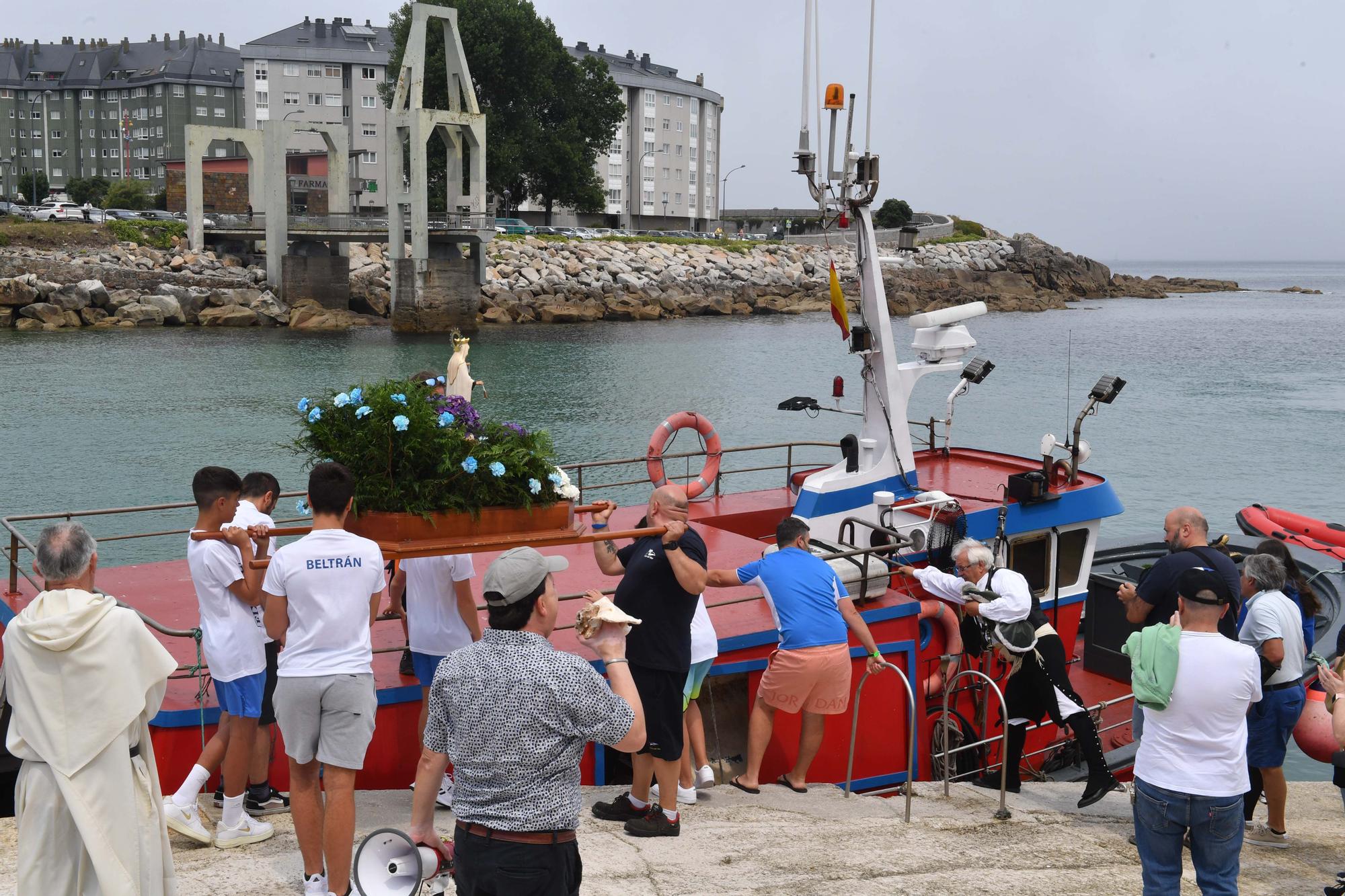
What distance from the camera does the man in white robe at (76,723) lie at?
4.10m

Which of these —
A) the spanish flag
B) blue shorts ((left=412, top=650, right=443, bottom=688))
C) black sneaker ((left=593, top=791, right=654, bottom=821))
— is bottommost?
black sneaker ((left=593, top=791, right=654, bottom=821))

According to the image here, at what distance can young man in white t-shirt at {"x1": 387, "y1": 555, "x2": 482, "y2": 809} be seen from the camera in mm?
6188

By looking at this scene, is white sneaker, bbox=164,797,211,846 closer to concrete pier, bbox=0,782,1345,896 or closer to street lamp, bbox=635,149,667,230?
concrete pier, bbox=0,782,1345,896

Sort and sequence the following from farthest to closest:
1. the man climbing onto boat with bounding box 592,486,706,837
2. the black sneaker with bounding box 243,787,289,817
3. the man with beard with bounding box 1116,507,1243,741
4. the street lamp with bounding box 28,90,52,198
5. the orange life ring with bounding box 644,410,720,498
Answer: the street lamp with bounding box 28,90,52,198 → the orange life ring with bounding box 644,410,720,498 → the man with beard with bounding box 1116,507,1243,741 → the black sneaker with bounding box 243,787,289,817 → the man climbing onto boat with bounding box 592,486,706,837

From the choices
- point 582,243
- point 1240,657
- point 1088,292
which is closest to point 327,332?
point 582,243

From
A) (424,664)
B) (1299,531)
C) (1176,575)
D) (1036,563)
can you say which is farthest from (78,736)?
(1299,531)

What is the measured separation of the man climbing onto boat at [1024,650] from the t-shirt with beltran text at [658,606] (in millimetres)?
2464

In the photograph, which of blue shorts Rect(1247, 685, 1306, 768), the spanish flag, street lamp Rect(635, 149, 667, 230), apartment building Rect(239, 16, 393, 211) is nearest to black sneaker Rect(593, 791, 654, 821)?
blue shorts Rect(1247, 685, 1306, 768)

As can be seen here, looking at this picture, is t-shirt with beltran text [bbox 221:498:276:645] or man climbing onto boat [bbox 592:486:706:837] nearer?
t-shirt with beltran text [bbox 221:498:276:645]

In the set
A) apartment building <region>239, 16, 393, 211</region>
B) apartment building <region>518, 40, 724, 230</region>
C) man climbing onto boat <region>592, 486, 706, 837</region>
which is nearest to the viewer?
man climbing onto boat <region>592, 486, 706, 837</region>

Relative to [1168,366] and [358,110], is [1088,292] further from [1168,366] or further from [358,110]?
[358,110]

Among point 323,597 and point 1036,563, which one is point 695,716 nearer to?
point 323,597

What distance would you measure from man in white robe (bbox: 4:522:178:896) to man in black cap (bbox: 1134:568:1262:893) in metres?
3.86

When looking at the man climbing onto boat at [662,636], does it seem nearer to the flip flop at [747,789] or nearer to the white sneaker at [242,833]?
the flip flop at [747,789]
